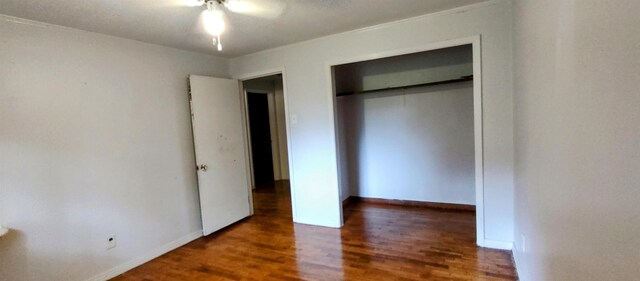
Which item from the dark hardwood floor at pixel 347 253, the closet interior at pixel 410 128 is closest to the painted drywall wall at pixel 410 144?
the closet interior at pixel 410 128

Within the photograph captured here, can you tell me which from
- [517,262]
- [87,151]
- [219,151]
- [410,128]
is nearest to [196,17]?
[87,151]

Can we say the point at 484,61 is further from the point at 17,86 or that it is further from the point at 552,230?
the point at 17,86

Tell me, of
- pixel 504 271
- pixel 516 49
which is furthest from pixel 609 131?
pixel 504 271

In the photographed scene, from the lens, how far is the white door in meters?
3.48

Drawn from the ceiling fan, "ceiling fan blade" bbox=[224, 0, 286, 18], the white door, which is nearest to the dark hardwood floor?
the white door

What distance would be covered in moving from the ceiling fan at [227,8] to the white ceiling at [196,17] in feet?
0.24

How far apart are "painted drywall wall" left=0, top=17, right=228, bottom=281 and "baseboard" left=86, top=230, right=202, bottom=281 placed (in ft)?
0.03

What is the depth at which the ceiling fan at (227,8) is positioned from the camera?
2.12 metres

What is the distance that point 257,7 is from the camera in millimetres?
2338

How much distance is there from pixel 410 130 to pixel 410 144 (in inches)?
8.1

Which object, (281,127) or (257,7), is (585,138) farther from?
(281,127)

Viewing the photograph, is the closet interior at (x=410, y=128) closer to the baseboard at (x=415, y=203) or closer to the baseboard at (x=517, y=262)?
the baseboard at (x=415, y=203)

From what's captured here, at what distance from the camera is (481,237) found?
2791 mm

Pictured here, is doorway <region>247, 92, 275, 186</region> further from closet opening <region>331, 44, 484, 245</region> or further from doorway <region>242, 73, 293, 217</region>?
closet opening <region>331, 44, 484, 245</region>
